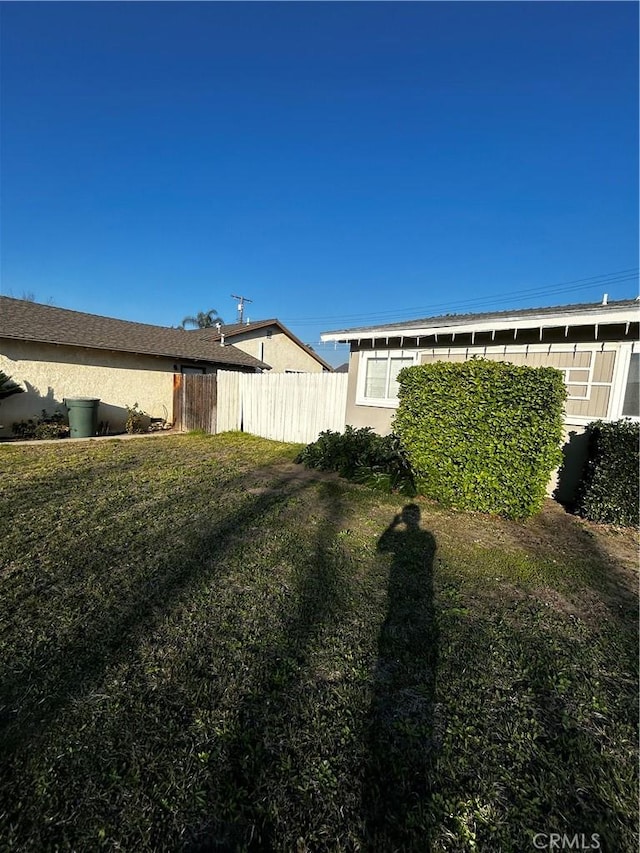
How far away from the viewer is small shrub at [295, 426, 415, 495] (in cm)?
611

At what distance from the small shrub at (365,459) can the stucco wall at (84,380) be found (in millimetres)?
7982

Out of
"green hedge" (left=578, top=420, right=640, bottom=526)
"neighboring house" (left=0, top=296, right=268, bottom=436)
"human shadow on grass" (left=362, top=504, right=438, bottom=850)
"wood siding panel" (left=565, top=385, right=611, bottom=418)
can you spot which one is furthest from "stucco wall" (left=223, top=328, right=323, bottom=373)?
"human shadow on grass" (left=362, top=504, right=438, bottom=850)

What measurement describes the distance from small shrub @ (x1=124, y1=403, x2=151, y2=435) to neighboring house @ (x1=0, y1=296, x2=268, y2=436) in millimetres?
191

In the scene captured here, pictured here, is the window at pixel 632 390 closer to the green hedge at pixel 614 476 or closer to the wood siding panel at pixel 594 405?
the wood siding panel at pixel 594 405

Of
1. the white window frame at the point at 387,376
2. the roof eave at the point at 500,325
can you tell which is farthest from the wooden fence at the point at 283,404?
the roof eave at the point at 500,325

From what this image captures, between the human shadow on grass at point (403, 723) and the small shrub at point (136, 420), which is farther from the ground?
the small shrub at point (136, 420)

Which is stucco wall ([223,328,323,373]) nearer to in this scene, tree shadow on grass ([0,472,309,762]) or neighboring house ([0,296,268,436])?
neighboring house ([0,296,268,436])

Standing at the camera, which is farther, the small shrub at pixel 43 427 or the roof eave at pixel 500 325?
the small shrub at pixel 43 427

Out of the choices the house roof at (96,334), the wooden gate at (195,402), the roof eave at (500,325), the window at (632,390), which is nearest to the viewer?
the roof eave at (500,325)

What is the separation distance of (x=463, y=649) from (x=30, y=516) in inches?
192

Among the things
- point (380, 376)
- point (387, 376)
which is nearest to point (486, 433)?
point (387, 376)

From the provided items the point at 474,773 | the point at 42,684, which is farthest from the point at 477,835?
the point at 42,684

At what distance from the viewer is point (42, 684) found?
2084 mm

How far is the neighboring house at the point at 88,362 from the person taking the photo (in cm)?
1071
